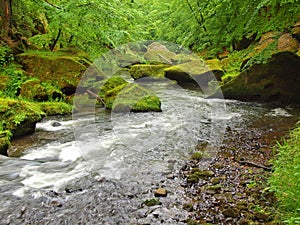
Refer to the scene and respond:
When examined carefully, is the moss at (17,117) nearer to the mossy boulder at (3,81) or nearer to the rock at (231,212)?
the mossy boulder at (3,81)

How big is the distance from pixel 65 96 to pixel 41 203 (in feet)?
19.9

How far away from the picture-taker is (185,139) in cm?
568

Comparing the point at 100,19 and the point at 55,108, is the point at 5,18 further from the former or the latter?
the point at 100,19

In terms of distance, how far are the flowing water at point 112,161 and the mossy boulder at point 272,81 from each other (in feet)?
1.91

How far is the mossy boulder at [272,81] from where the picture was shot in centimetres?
798

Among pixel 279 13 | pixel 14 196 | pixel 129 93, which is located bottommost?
pixel 14 196

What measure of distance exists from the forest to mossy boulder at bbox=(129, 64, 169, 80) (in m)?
0.06

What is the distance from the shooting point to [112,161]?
15.5 feet

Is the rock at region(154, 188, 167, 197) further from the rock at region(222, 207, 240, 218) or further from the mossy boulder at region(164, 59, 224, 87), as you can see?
the mossy boulder at region(164, 59, 224, 87)

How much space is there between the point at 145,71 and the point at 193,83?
3181mm

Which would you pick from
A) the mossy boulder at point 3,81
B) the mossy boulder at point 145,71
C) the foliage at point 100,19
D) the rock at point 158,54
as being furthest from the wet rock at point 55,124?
the rock at point 158,54

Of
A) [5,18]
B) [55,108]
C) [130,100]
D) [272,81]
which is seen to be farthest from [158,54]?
[55,108]

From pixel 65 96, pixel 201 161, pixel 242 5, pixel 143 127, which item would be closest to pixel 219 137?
pixel 201 161

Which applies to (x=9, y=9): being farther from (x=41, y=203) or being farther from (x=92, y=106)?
(x=41, y=203)
